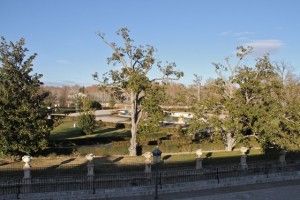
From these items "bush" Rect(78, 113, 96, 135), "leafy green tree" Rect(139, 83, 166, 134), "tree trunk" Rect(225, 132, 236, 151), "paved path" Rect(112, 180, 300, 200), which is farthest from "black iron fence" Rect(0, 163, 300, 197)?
"bush" Rect(78, 113, 96, 135)

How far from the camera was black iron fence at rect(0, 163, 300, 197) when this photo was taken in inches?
780

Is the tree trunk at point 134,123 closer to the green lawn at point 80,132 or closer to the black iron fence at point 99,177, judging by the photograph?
the black iron fence at point 99,177

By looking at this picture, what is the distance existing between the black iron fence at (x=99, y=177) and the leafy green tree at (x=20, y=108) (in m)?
3.25

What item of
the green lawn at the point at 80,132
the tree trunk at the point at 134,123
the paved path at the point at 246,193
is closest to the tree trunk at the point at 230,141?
the tree trunk at the point at 134,123

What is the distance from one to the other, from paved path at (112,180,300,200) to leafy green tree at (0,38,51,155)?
9322 millimetres

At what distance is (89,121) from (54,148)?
481 inches

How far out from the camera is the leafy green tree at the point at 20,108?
26828 mm

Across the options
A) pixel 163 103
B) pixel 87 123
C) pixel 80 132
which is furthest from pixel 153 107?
pixel 80 132

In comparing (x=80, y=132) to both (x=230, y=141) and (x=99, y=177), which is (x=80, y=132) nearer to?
(x=230, y=141)

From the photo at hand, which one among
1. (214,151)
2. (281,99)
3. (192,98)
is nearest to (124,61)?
(192,98)

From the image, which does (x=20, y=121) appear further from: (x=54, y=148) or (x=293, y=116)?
(x=293, y=116)

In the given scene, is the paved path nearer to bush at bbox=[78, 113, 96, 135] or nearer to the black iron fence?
the black iron fence

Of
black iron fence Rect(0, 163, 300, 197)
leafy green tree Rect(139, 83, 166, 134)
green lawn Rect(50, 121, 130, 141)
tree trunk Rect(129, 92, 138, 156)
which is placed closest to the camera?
black iron fence Rect(0, 163, 300, 197)

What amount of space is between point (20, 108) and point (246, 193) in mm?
13596
